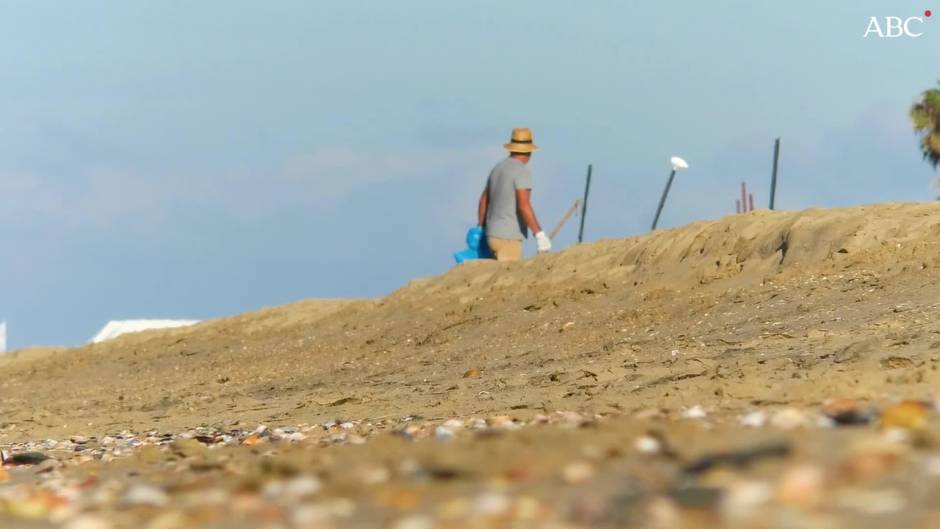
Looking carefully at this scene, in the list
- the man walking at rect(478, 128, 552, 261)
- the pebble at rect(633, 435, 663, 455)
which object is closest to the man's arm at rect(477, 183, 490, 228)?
the man walking at rect(478, 128, 552, 261)

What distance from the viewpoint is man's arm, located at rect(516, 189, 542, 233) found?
19812 mm

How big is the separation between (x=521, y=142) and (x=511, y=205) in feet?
3.42

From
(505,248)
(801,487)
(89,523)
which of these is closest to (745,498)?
(801,487)

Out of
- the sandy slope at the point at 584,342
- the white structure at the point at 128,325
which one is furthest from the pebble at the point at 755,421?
the white structure at the point at 128,325

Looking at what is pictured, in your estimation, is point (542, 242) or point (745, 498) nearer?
point (745, 498)

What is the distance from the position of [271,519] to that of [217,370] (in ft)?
47.0

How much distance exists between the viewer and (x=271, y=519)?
4094 millimetres

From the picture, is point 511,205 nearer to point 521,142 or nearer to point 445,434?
point 521,142

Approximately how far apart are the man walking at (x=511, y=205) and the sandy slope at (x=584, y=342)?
0.57 m

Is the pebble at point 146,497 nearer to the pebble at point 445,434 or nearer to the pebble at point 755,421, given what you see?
the pebble at point 445,434

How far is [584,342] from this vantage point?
1370 centimetres

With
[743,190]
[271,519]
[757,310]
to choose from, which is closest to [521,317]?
[757,310]

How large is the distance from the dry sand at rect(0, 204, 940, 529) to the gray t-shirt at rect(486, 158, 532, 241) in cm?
74

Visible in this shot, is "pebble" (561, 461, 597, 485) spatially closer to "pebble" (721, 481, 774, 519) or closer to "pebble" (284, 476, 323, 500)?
"pebble" (721, 481, 774, 519)
